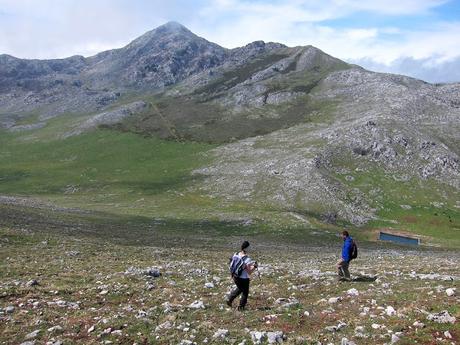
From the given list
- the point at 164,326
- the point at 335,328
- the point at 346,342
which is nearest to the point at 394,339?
the point at 346,342

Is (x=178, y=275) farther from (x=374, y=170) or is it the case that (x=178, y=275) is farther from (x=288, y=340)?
(x=374, y=170)

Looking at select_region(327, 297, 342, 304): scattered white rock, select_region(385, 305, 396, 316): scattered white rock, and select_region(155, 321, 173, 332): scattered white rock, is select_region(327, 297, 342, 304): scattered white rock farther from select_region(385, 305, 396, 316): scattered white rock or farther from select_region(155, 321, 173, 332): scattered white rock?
select_region(155, 321, 173, 332): scattered white rock

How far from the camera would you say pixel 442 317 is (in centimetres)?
1861

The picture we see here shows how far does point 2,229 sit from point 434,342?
46043 mm

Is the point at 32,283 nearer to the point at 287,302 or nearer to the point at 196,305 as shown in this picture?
the point at 196,305

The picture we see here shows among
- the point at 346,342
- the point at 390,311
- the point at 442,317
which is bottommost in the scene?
the point at 346,342

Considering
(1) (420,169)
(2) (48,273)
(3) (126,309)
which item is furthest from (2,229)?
(1) (420,169)

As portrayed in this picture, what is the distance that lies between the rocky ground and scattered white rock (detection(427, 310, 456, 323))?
4 centimetres

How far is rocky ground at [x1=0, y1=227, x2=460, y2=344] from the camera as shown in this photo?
18219 millimetres

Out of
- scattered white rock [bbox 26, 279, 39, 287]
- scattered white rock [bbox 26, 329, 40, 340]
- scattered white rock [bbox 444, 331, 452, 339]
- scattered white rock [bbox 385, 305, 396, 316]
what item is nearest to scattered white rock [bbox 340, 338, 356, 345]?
scattered white rock [bbox 444, 331, 452, 339]

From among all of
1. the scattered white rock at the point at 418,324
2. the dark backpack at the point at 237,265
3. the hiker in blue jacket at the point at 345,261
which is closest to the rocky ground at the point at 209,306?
the scattered white rock at the point at 418,324

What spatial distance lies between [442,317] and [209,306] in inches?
433

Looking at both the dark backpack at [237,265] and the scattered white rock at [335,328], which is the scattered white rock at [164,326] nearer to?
the dark backpack at [237,265]

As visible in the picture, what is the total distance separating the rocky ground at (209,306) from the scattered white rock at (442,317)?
39 mm
